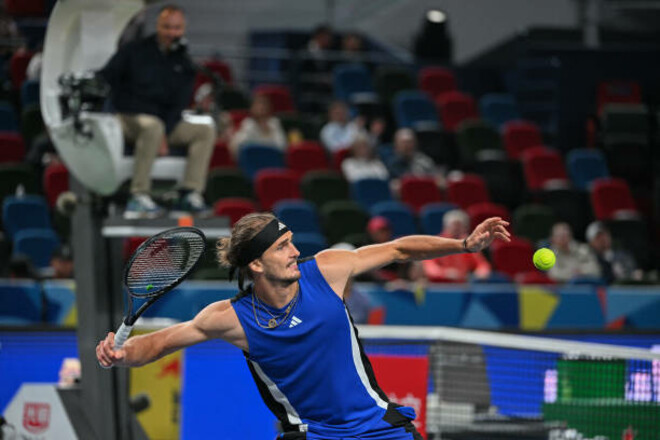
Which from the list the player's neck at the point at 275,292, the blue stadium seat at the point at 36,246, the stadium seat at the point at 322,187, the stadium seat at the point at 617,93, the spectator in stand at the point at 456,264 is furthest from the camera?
the stadium seat at the point at 617,93

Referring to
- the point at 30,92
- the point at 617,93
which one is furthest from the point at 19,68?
the point at 617,93

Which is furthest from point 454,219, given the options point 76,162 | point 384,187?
point 76,162

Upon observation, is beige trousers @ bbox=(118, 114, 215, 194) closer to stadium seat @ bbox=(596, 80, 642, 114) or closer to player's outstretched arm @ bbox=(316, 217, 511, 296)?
player's outstretched arm @ bbox=(316, 217, 511, 296)

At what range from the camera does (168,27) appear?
746 cm

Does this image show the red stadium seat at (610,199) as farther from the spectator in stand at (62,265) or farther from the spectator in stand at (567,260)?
the spectator in stand at (62,265)

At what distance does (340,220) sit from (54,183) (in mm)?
3336

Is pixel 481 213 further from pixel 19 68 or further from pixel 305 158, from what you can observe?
pixel 19 68

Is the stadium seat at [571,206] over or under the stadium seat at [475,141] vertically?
under

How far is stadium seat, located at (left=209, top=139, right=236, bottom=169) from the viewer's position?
1410 cm

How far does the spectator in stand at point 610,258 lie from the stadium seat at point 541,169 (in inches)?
68.5

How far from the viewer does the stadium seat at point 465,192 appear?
1434 centimetres

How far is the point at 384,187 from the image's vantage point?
1413 cm

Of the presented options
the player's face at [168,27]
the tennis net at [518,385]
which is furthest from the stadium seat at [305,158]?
the player's face at [168,27]

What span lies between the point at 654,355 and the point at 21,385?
4.33 m
